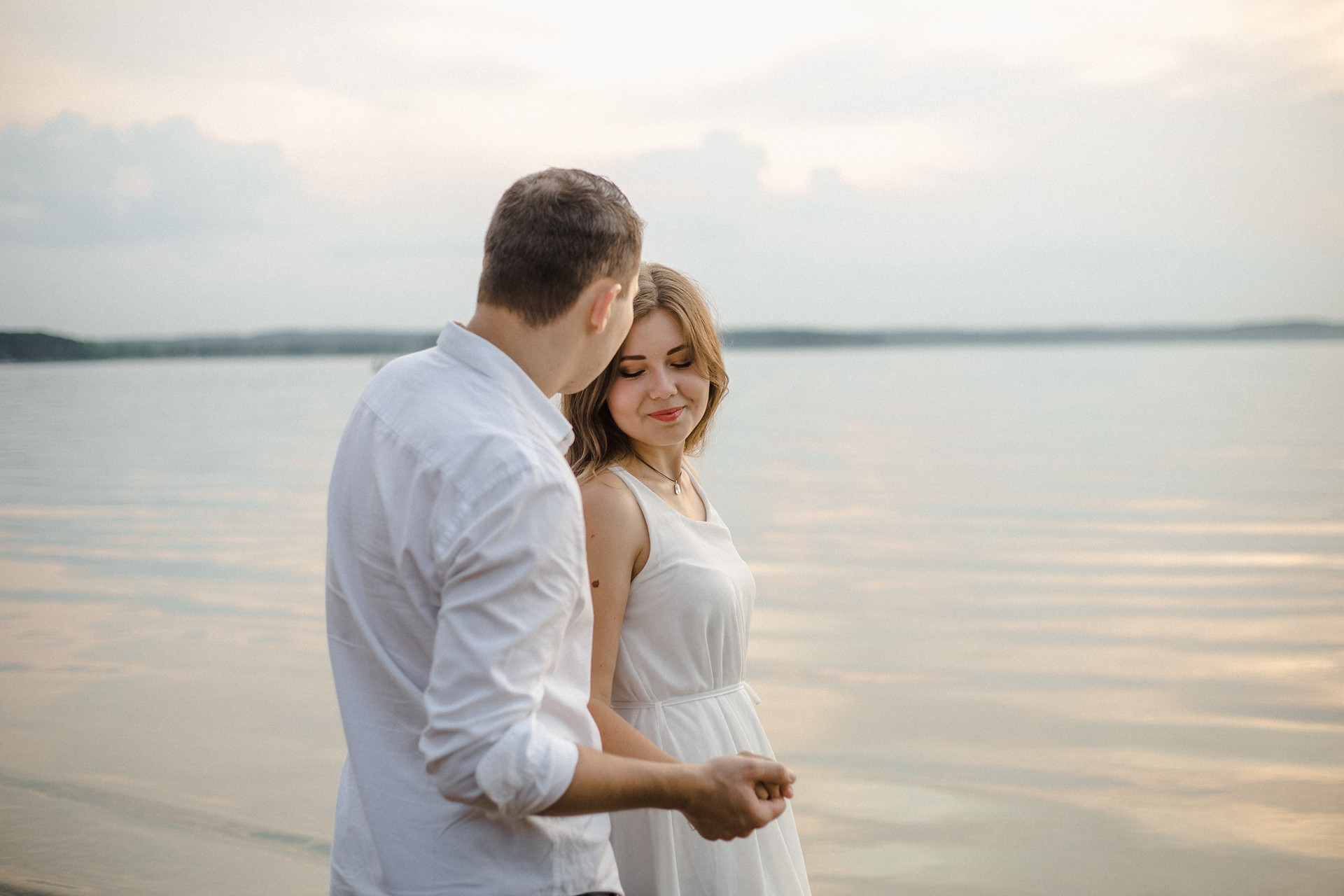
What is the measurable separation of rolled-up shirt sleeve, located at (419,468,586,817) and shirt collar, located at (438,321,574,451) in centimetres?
18

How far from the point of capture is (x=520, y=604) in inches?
61.2

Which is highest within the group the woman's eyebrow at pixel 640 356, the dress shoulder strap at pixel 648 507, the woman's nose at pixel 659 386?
the woman's eyebrow at pixel 640 356

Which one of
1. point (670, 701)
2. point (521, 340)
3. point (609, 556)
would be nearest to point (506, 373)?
point (521, 340)

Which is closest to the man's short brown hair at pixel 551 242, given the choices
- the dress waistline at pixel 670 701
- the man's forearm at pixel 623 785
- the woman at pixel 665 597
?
the man's forearm at pixel 623 785

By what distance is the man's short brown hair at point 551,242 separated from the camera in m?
1.72

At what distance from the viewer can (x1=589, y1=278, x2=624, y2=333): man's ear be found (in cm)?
177

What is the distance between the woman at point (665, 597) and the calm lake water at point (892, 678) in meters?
1.85

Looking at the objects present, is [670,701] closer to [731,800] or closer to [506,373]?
[731,800]

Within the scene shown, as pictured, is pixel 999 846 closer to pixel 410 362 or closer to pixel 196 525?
pixel 410 362

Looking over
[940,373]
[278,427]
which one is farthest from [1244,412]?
[940,373]

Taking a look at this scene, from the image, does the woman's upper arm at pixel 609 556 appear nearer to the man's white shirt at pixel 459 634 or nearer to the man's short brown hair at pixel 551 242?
the man's white shirt at pixel 459 634

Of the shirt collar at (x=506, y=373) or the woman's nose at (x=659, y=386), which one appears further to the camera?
the woman's nose at (x=659, y=386)

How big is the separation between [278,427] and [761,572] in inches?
979

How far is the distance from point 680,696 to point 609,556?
370 mm
